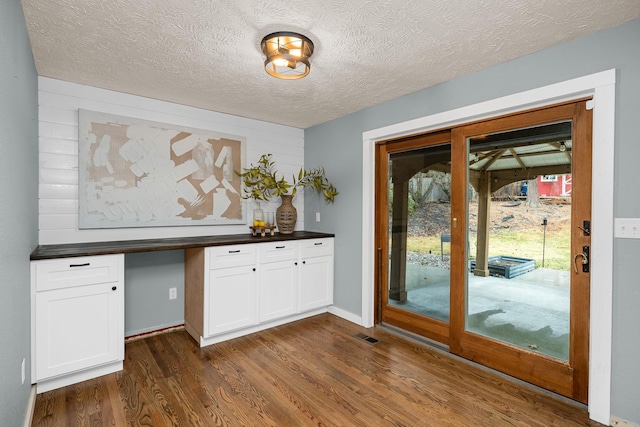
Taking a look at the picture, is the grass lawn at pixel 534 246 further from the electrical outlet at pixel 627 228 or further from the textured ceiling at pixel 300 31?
the textured ceiling at pixel 300 31

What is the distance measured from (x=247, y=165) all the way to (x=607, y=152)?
10.7ft

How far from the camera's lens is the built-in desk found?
220cm

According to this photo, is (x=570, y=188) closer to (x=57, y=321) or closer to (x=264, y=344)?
(x=264, y=344)

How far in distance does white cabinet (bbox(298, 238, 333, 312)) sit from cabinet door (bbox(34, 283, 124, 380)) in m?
1.79

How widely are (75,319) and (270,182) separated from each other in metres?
2.17

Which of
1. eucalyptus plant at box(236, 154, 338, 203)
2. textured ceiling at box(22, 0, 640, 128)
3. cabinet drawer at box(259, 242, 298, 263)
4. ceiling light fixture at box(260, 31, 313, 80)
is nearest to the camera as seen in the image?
textured ceiling at box(22, 0, 640, 128)

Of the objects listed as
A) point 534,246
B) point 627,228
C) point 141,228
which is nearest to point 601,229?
point 627,228

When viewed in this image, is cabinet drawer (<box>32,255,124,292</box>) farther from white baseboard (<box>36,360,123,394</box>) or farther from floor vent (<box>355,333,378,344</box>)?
floor vent (<box>355,333,378,344</box>)

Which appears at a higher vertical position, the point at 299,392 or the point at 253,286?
the point at 253,286

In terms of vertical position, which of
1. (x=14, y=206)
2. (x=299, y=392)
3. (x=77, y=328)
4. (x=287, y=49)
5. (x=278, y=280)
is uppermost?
(x=287, y=49)

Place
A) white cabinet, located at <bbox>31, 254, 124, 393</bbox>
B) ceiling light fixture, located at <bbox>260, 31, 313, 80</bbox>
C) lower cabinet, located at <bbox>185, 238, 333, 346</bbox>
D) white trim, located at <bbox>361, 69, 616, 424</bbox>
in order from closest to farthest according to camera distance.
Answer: white trim, located at <bbox>361, 69, 616, 424</bbox>, ceiling light fixture, located at <bbox>260, 31, 313, 80</bbox>, white cabinet, located at <bbox>31, 254, 124, 393</bbox>, lower cabinet, located at <bbox>185, 238, 333, 346</bbox>

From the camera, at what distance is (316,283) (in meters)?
3.74

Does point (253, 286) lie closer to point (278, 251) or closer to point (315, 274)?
point (278, 251)

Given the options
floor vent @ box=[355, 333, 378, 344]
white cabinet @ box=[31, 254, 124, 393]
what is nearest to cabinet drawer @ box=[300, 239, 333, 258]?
floor vent @ box=[355, 333, 378, 344]
